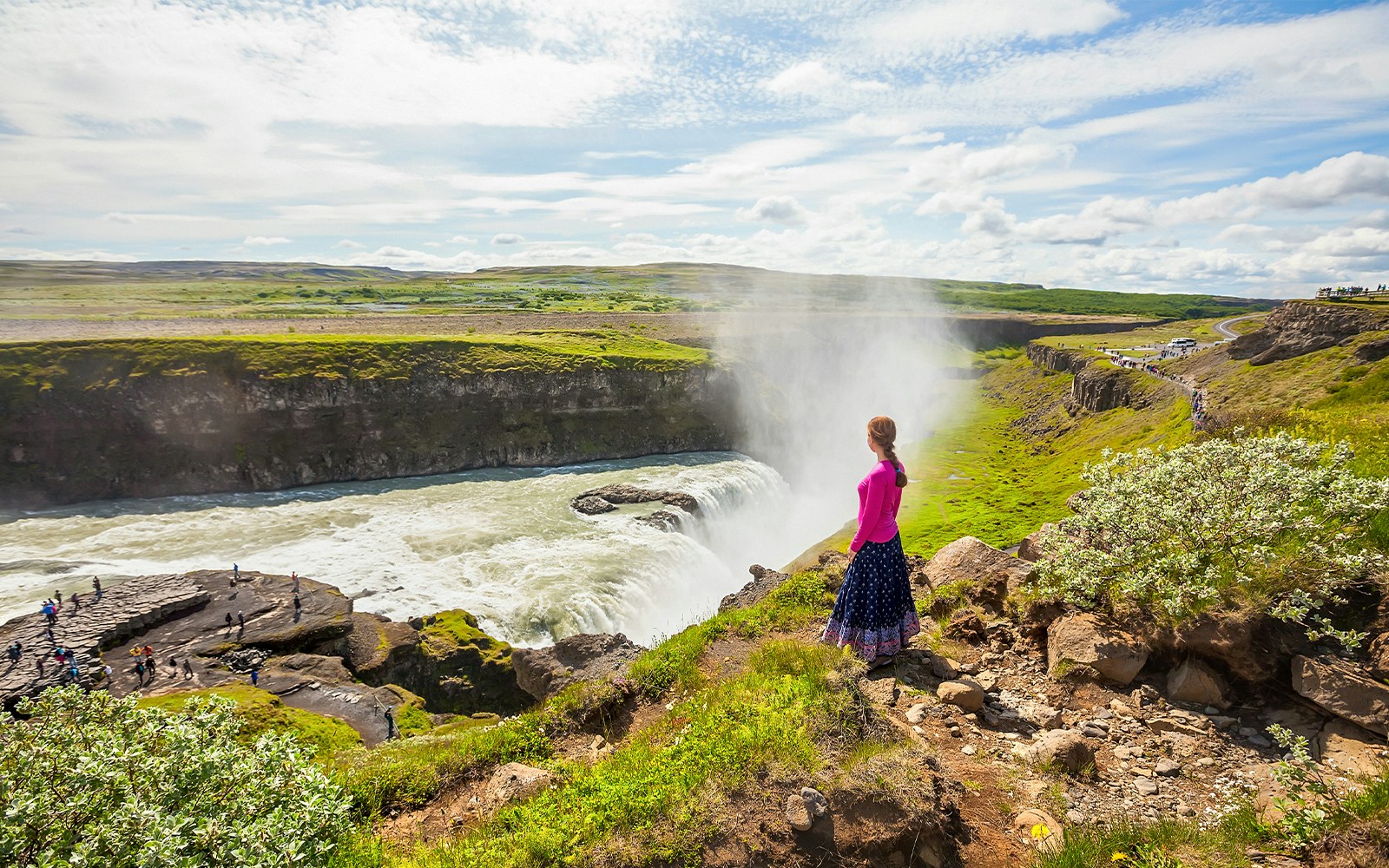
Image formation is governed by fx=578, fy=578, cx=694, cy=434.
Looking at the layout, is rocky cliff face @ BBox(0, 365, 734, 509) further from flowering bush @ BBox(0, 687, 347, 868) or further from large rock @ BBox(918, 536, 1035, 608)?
flowering bush @ BBox(0, 687, 347, 868)

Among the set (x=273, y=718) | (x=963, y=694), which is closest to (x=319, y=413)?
(x=273, y=718)

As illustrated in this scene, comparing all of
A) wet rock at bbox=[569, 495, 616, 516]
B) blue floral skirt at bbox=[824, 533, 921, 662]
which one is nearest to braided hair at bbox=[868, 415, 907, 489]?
blue floral skirt at bbox=[824, 533, 921, 662]

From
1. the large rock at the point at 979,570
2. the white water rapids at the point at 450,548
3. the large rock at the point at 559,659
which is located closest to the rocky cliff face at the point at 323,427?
the white water rapids at the point at 450,548

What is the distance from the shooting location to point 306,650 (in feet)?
81.9

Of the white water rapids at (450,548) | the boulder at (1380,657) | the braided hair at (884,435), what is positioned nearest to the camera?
the boulder at (1380,657)

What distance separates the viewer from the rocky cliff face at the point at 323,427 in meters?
42.9

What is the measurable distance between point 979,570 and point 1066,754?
5.84m

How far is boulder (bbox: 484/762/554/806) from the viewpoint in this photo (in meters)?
6.55

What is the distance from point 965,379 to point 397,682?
118 m

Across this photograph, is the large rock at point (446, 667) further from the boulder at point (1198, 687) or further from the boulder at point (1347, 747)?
the boulder at point (1347, 747)

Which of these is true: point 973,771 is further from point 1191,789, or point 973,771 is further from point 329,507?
point 329,507

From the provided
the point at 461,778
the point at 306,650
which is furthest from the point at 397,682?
the point at 461,778

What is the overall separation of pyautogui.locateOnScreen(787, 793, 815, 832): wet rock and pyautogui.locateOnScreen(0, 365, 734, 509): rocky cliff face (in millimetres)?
56982

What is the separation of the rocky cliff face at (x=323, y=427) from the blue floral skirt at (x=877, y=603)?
181 ft
